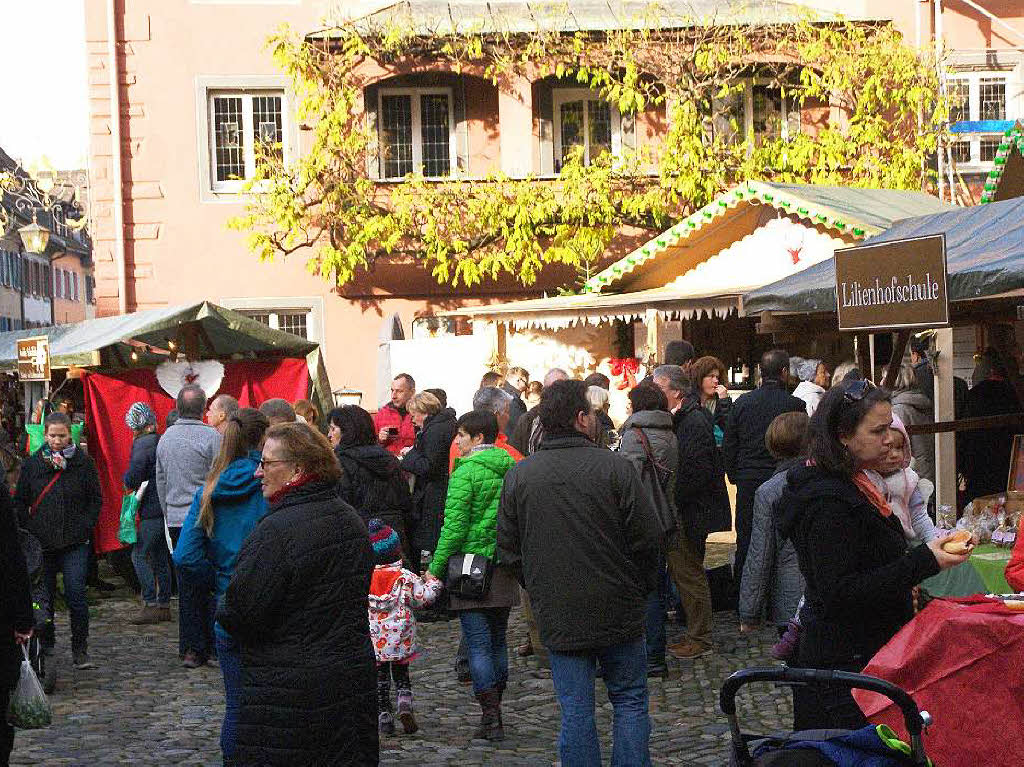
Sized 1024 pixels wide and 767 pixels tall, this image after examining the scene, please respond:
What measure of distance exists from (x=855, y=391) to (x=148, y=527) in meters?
7.98

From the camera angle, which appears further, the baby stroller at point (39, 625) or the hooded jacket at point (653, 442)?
the hooded jacket at point (653, 442)

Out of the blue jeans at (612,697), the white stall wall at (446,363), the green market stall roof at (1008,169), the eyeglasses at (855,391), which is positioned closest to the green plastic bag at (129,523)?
the blue jeans at (612,697)

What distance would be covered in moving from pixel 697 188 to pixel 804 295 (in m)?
12.7

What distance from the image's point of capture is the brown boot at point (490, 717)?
7.59 meters

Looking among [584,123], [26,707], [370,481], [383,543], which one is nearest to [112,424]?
[370,481]

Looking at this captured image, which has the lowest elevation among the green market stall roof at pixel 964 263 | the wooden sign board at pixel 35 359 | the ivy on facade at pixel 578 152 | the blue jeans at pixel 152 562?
the blue jeans at pixel 152 562

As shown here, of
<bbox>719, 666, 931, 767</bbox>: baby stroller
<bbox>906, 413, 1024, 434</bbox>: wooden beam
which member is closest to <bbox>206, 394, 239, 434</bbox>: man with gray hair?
<bbox>906, 413, 1024, 434</bbox>: wooden beam

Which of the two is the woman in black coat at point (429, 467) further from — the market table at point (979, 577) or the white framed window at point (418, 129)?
the white framed window at point (418, 129)

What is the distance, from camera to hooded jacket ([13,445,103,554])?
956cm

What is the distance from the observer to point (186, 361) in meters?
14.8

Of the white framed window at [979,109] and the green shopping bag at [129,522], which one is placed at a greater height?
the white framed window at [979,109]

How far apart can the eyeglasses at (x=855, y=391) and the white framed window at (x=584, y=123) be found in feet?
61.7

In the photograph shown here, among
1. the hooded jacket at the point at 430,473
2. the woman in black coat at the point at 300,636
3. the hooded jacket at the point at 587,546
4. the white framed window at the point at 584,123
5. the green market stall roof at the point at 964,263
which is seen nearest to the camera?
the woman in black coat at the point at 300,636

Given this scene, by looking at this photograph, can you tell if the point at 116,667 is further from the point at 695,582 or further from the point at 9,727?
the point at 9,727
